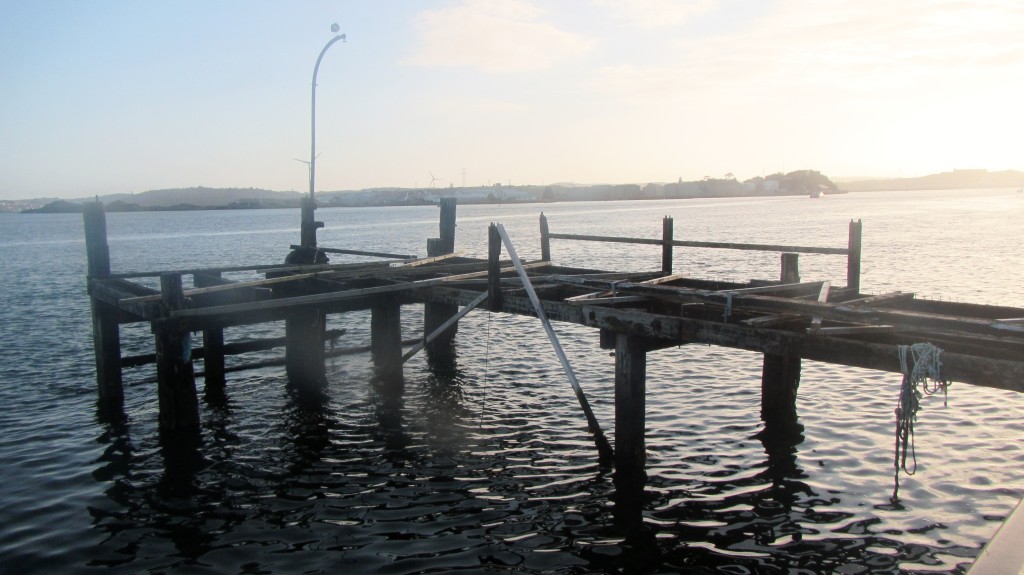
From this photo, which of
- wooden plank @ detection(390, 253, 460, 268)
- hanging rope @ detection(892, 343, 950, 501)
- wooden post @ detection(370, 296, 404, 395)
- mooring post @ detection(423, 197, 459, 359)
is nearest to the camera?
hanging rope @ detection(892, 343, 950, 501)

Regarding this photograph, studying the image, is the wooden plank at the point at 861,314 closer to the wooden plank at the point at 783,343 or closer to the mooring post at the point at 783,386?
the wooden plank at the point at 783,343

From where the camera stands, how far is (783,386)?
12.5m

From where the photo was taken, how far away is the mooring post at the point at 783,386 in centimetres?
1247

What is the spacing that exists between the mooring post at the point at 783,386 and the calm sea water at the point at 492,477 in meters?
0.37

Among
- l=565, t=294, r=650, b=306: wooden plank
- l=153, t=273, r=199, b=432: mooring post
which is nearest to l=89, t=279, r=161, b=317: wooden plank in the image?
l=153, t=273, r=199, b=432: mooring post

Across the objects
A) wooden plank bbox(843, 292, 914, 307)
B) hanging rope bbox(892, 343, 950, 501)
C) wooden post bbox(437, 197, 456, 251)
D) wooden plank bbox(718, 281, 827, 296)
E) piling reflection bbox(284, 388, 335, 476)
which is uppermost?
wooden post bbox(437, 197, 456, 251)

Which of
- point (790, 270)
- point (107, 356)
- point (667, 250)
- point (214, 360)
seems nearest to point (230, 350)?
point (214, 360)

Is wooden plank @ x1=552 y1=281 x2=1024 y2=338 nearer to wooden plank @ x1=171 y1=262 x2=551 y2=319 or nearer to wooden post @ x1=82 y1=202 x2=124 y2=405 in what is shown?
wooden plank @ x1=171 y1=262 x2=551 y2=319

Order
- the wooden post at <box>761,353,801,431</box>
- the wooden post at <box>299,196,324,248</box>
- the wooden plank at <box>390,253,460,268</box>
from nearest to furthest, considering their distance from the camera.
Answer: the wooden post at <box>761,353,801,431</box>
the wooden plank at <box>390,253,460,268</box>
the wooden post at <box>299,196,324,248</box>

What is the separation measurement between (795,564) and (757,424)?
4.78m

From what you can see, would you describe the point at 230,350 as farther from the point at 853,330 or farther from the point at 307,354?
the point at 853,330

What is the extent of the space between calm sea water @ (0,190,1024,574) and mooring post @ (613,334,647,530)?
25 cm

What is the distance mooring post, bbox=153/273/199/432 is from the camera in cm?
1152

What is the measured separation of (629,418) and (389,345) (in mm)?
6252
